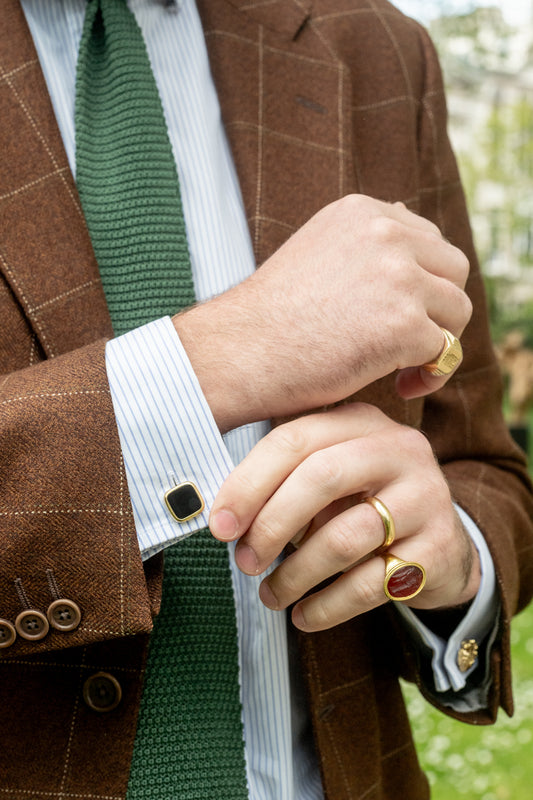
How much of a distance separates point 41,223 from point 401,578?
82 centimetres

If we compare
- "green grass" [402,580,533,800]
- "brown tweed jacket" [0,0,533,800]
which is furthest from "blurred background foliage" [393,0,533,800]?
"brown tweed jacket" [0,0,533,800]

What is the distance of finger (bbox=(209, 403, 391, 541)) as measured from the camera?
1.02m

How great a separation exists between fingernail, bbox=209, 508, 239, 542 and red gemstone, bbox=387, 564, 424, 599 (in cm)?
26

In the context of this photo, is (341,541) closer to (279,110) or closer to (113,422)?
(113,422)

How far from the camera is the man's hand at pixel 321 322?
1.09 meters

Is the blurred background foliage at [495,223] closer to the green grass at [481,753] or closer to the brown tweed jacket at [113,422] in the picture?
the green grass at [481,753]

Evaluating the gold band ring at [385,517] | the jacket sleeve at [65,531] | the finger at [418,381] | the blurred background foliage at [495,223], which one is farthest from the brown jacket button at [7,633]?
the blurred background foliage at [495,223]

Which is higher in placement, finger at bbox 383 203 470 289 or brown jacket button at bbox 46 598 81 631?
finger at bbox 383 203 470 289

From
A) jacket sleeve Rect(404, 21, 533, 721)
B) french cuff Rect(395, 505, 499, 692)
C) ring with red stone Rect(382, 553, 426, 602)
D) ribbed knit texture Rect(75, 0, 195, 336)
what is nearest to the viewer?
ring with red stone Rect(382, 553, 426, 602)

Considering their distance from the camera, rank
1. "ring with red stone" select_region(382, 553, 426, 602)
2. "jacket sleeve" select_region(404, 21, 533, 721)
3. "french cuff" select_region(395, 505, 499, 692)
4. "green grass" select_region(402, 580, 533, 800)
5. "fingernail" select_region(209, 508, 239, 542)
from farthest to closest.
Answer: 1. "green grass" select_region(402, 580, 533, 800)
2. "jacket sleeve" select_region(404, 21, 533, 721)
3. "french cuff" select_region(395, 505, 499, 692)
4. "ring with red stone" select_region(382, 553, 426, 602)
5. "fingernail" select_region(209, 508, 239, 542)

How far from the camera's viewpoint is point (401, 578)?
1.14 m

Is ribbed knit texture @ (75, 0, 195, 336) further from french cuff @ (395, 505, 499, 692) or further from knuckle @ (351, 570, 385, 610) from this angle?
french cuff @ (395, 505, 499, 692)

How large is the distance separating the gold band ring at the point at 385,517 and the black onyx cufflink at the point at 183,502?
0.24 metres

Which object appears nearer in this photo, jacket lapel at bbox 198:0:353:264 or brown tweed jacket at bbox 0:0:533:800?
brown tweed jacket at bbox 0:0:533:800
